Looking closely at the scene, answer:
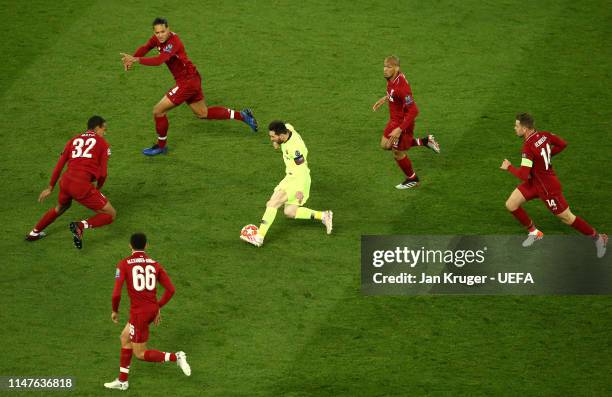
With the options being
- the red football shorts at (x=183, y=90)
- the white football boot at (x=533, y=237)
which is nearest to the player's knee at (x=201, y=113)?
the red football shorts at (x=183, y=90)

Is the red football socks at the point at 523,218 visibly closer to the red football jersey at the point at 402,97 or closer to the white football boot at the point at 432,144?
the red football jersey at the point at 402,97

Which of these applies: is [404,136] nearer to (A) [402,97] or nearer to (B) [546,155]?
(A) [402,97]

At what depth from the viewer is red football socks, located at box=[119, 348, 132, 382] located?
50.6 ft

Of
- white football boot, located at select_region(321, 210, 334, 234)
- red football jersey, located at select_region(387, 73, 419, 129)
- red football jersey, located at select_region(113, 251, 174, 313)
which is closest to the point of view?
red football jersey, located at select_region(113, 251, 174, 313)

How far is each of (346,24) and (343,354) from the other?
9.96 m

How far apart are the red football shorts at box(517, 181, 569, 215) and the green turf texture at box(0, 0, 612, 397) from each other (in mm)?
868

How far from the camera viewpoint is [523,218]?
18125 millimetres

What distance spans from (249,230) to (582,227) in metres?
4.88

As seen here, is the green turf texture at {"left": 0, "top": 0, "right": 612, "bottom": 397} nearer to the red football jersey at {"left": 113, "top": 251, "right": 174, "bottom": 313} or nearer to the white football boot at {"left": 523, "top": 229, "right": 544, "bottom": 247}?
the white football boot at {"left": 523, "top": 229, "right": 544, "bottom": 247}

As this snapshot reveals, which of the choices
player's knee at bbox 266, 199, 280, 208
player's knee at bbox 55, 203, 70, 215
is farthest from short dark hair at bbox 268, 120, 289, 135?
player's knee at bbox 55, 203, 70, 215

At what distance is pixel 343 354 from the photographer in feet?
53.0

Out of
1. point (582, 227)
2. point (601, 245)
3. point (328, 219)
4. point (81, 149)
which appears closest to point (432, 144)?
point (328, 219)

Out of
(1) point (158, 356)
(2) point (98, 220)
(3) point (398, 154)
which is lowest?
(1) point (158, 356)

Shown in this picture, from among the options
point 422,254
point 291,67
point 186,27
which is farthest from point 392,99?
point 186,27
